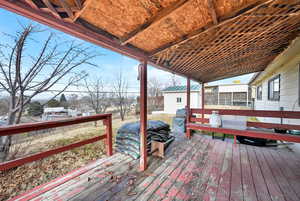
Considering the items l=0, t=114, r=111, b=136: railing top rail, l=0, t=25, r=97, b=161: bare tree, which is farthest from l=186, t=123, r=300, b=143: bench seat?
l=0, t=25, r=97, b=161: bare tree

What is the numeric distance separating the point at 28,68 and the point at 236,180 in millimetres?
5016

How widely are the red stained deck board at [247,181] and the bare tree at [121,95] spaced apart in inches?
265

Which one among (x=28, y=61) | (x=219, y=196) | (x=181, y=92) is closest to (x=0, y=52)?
(x=28, y=61)

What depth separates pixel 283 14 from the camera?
1.44 meters

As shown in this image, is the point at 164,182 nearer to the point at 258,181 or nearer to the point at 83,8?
the point at 258,181

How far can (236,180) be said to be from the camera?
181cm

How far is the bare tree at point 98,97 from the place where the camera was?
607 centimetres

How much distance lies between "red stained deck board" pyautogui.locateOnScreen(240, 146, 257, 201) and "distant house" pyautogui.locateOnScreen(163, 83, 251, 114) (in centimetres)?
802

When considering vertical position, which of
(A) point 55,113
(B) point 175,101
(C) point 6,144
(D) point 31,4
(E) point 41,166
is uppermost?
(D) point 31,4

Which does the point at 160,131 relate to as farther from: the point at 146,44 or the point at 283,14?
the point at 283,14

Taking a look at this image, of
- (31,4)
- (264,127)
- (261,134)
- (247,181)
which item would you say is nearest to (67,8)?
(31,4)

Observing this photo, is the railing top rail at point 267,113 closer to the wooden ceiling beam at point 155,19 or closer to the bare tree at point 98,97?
the wooden ceiling beam at point 155,19

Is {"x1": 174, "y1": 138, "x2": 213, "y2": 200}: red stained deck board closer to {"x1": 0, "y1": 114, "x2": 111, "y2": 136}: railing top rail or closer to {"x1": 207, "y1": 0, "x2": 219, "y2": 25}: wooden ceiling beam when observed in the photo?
{"x1": 0, "y1": 114, "x2": 111, "y2": 136}: railing top rail

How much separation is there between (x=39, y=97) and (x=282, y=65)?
7516 millimetres
